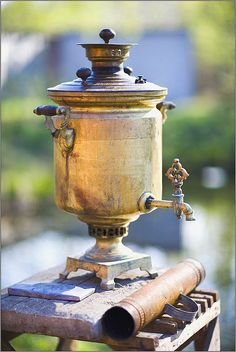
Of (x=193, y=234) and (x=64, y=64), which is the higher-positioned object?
(x=64, y=64)

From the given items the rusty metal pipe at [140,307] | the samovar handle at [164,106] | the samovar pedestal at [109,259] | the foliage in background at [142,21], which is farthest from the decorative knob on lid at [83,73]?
the foliage in background at [142,21]

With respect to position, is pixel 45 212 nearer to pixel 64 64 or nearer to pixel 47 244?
pixel 47 244

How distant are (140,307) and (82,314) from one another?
262 millimetres

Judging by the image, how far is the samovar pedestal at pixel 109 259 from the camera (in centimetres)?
391

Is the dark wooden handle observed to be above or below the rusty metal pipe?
above

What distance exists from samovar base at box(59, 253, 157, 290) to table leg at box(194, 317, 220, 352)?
0.42 m

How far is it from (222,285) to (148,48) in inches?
548

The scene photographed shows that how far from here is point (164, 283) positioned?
371 centimetres

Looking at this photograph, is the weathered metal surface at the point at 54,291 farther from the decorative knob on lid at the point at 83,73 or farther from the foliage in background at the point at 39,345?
the foliage in background at the point at 39,345

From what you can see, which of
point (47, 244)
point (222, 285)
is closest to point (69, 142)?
point (222, 285)

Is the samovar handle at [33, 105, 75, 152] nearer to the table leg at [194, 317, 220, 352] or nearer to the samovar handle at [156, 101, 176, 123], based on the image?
the samovar handle at [156, 101, 176, 123]

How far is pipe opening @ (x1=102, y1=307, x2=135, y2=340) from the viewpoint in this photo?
3.41m

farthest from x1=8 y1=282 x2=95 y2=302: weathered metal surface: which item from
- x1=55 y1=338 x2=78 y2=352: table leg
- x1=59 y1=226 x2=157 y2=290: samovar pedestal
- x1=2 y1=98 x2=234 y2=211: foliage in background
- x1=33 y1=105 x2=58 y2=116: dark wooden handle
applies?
x1=2 y1=98 x2=234 y2=211: foliage in background

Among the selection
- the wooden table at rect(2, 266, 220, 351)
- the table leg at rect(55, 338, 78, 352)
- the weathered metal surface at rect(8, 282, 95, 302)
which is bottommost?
the table leg at rect(55, 338, 78, 352)
